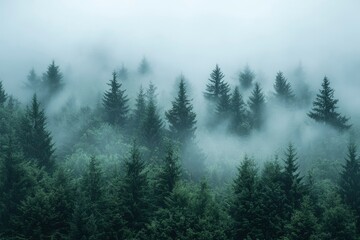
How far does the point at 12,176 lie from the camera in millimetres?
42781

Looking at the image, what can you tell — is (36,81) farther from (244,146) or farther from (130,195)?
(130,195)

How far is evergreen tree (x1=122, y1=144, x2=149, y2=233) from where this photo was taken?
40281 mm

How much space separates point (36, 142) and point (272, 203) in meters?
33.6

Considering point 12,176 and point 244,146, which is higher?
point 244,146

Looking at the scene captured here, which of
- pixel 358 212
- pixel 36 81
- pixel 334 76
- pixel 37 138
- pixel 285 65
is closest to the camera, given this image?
pixel 358 212

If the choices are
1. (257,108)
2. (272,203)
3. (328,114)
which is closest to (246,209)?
(272,203)

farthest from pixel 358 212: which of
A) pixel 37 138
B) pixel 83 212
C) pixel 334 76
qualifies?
pixel 334 76

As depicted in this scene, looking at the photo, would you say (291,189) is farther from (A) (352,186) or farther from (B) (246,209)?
(A) (352,186)

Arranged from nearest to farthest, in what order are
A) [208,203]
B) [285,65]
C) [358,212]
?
[208,203] < [358,212] < [285,65]

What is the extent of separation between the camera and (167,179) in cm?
4338

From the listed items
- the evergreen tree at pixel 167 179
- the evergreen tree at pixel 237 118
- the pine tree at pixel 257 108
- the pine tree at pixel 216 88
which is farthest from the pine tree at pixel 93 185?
the pine tree at pixel 216 88

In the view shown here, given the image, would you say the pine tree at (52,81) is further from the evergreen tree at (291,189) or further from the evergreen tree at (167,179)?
the evergreen tree at (291,189)

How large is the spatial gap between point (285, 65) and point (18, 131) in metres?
93.8

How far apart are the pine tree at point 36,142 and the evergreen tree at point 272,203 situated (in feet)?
94.4
